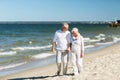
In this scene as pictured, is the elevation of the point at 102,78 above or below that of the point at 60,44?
below

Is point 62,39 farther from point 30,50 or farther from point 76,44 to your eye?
point 30,50

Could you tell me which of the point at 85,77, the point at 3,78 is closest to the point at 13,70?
the point at 3,78

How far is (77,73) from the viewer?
11.1m

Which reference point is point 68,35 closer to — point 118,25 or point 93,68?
point 93,68

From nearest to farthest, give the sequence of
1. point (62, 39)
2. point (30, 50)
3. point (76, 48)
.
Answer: point (76, 48) → point (62, 39) → point (30, 50)

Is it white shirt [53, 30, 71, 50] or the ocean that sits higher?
white shirt [53, 30, 71, 50]

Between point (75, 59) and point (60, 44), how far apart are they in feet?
2.13

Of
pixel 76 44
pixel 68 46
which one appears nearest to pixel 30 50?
pixel 68 46

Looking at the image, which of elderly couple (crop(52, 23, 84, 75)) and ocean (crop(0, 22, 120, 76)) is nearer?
elderly couple (crop(52, 23, 84, 75))

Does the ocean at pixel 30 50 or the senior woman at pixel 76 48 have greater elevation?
the senior woman at pixel 76 48

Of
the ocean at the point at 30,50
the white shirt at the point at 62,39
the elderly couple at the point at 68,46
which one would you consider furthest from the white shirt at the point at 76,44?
the ocean at the point at 30,50

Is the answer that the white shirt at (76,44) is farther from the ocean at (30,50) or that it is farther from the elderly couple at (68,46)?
the ocean at (30,50)

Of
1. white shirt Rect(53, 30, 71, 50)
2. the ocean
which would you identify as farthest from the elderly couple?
the ocean

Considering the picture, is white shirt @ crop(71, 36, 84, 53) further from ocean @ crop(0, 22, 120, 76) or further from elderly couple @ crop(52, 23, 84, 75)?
ocean @ crop(0, 22, 120, 76)
